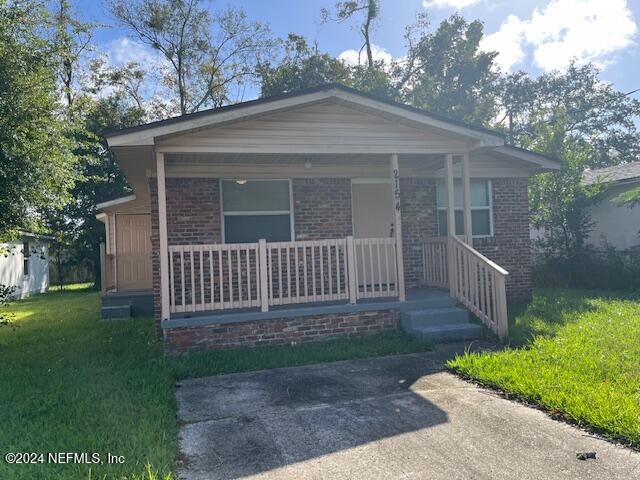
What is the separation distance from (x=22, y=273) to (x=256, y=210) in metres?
17.7

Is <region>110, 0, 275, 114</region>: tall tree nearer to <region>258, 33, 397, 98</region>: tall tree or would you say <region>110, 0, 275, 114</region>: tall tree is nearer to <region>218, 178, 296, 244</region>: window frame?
<region>258, 33, 397, 98</region>: tall tree

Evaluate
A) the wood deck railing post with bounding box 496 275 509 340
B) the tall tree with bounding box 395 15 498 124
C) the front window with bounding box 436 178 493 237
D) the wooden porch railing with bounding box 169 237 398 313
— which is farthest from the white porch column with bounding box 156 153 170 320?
the tall tree with bounding box 395 15 498 124

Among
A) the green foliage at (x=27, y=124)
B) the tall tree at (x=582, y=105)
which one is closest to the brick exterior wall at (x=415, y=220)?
the green foliage at (x=27, y=124)

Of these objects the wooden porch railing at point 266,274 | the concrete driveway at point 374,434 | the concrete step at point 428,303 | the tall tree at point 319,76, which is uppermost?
the tall tree at point 319,76

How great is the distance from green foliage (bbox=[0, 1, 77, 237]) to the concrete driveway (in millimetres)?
4447

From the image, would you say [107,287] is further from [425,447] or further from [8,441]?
[425,447]

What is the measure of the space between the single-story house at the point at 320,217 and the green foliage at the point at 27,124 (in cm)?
123

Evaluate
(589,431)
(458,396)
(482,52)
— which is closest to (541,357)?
(458,396)

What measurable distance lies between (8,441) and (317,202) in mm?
6002

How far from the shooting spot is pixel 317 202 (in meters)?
8.69

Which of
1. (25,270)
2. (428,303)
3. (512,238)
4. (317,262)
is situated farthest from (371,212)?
(25,270)

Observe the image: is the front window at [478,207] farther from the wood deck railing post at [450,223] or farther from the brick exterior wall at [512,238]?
the wood deck railing post at [450,223]

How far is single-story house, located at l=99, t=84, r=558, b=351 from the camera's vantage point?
6719 millimetres

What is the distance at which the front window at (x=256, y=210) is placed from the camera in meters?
8.27
